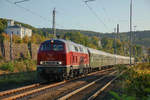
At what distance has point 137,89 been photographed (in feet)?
25.8

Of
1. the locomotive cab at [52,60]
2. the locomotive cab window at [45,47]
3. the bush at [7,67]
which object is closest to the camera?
the locomotive cab at [52,60]

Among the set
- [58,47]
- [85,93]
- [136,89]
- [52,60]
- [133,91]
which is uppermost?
[58,47]

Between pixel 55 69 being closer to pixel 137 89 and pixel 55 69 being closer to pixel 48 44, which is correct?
pixel 48 44

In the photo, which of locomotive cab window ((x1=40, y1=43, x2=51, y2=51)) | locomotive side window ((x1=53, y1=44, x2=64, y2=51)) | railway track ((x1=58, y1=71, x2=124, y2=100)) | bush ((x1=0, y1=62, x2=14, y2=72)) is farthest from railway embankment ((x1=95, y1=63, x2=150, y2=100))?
bush ((x1=0, y1=62, x2=14, y2=72))

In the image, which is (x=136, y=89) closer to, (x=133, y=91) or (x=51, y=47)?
(x=133, y=91)

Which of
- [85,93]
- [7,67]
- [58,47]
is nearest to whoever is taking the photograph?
[85,93]

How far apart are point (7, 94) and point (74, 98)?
10.5 feet

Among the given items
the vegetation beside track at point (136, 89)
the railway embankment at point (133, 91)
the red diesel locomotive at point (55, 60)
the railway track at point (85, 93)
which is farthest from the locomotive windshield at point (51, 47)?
the vegetation beside track at point (136, 89)

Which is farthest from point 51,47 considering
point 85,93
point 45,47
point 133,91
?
point 133,91

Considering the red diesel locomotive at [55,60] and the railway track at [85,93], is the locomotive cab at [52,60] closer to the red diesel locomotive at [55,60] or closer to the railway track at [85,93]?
the red diesel locomotive at [55,60]

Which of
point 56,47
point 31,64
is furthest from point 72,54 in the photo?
point 31,64

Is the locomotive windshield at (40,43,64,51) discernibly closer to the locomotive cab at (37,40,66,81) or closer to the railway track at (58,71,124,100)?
the locomotive cab at (37,40,66,81)

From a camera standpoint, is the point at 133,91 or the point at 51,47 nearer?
the point at 133,91

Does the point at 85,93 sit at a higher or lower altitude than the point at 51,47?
lower
